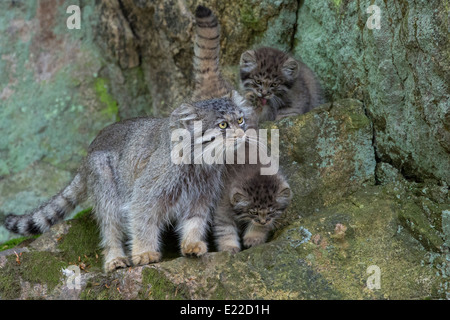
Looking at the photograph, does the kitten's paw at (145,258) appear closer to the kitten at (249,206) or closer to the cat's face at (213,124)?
the kitten at (249,206)

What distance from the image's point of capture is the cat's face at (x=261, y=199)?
5.31m

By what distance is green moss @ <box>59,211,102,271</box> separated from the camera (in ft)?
18.3

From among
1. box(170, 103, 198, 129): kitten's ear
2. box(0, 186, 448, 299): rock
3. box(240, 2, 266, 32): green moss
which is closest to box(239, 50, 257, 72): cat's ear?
box(240, 2, 266, 32): green moss

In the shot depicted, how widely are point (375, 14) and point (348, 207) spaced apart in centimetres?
180

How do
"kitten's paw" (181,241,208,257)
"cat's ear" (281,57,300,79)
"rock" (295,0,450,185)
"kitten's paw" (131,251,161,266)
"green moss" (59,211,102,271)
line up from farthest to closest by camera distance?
"cat's ear" (281,57,300,79)
"green moss" (59,211,102,271)
"kitten's paw" (131,251,161,266)
"kitten's paw" (181,241,208,257)
"rock" (295,0,450,185)

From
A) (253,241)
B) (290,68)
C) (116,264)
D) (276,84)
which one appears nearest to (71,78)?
(276,84)

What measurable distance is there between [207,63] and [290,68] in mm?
908

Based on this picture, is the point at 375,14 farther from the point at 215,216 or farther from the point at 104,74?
the point at 104,74

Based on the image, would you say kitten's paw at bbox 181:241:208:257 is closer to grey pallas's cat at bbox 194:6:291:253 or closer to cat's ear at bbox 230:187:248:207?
grey pallas's cat at bbox 194:6:291:253

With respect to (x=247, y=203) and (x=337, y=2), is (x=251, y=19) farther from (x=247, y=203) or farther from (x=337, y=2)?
(x=247, y=203)

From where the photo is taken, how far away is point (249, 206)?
5.34m

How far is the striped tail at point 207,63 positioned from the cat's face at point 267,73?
31 centimetres

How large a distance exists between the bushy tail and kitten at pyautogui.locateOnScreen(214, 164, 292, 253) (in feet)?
5.04
